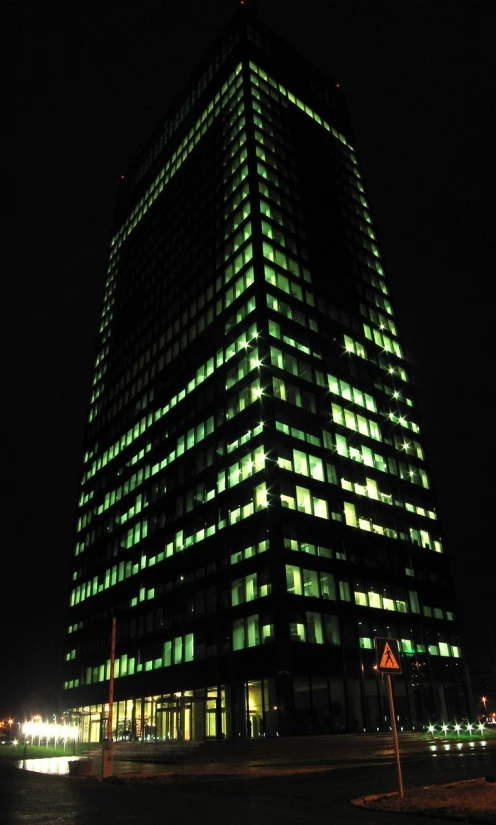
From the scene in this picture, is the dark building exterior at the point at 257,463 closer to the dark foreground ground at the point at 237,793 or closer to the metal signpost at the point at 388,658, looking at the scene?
the dark foreground ground at the point at 237,793

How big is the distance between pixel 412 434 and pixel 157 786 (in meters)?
55.8

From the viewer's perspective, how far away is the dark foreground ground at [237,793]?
10898 millimetres

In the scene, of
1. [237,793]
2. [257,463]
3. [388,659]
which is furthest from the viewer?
[257,463]

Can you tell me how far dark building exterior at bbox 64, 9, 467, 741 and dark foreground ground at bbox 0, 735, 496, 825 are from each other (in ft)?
59.9

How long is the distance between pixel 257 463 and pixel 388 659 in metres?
36.5

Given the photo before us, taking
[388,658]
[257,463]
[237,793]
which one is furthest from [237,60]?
[237,793]

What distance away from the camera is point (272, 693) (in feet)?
137

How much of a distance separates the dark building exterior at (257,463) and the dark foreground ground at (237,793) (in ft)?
59.9

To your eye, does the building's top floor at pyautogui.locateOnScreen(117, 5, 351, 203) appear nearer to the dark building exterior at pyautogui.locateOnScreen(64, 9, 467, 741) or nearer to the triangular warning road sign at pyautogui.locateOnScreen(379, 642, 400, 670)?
the dark building exterior at pyautogui.locateOnScreen(64, 9, 467, 741)

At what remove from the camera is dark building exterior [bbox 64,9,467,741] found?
46062 millimetres

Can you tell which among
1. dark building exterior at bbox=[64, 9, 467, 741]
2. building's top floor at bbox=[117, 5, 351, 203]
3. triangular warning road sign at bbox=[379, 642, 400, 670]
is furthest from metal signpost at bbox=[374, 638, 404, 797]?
building's top floor at bbox=[117, 5, 351, 203]

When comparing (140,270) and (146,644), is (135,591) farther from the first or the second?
(140,270)

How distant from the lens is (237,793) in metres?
15.4

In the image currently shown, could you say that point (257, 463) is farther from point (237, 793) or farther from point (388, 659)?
point (388, 659)
